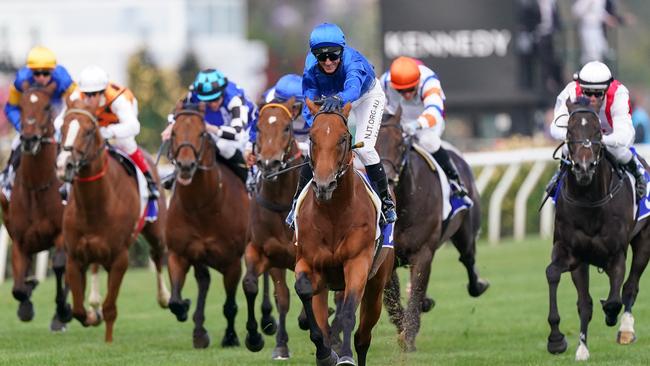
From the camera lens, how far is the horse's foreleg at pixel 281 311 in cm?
1045

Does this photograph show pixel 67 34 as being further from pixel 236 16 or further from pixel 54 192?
pixel 54 192

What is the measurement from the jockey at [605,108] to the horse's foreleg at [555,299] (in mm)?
463

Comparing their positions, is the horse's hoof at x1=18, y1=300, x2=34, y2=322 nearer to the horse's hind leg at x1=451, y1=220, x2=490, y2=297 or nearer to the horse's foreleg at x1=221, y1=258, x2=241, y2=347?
the horse's foreleg at x1=221, y1=258, x2=241, y2=347

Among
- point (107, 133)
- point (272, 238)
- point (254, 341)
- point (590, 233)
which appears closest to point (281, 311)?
point (254, 341)

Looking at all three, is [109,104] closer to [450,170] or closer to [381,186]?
[450,170]

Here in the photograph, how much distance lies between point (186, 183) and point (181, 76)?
95.6 feet

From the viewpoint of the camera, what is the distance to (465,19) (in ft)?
67.5

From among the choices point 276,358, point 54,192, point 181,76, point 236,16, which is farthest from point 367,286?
point 236,16

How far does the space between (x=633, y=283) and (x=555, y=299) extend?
2.73 feet

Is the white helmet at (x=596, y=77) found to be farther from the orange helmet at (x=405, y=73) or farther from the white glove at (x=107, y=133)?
the white glove at (x=107, y=133)

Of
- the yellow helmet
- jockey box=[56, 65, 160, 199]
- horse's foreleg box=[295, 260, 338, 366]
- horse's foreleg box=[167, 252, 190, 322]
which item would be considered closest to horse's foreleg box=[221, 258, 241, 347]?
horse's foreleg box=[167, 252, 190, 322]

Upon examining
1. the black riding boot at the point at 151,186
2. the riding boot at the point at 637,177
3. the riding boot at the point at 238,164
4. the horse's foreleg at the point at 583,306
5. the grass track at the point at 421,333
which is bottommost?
the grass track at the point at 421,333

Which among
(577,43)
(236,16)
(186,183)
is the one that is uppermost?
(186,183)

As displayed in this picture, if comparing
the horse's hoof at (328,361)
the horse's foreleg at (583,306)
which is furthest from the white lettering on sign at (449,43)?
the horse's hoof at (328,361)
